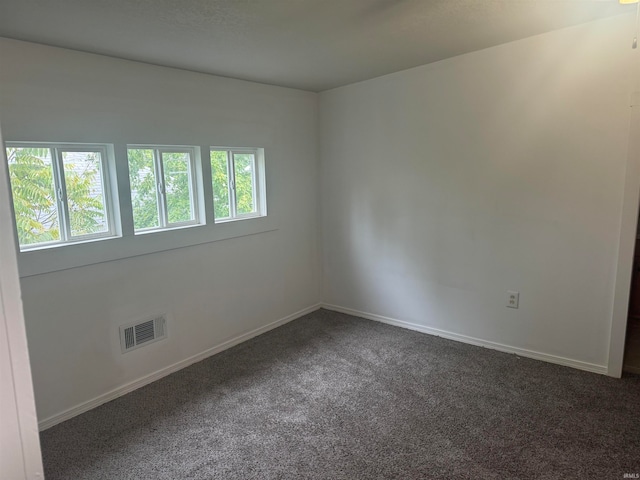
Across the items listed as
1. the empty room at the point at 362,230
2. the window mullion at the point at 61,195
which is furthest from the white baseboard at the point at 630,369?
the window mullion at the point at 61,195

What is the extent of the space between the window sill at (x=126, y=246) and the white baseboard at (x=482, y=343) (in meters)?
1.35

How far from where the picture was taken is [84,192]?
261cm

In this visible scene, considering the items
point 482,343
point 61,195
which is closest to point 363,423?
point 482,343

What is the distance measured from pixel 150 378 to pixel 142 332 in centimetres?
36

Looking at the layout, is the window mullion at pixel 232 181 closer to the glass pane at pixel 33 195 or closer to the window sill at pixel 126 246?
the window sill at pixel 126 246

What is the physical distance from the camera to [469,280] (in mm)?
3287

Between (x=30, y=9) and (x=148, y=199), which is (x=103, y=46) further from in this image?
(x=148, y=199)

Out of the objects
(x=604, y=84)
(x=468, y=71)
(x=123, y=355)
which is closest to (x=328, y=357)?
(x=123, y=355)

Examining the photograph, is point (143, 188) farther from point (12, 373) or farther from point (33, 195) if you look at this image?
point (12, 373)

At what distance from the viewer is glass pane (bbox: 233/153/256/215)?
3580 mm

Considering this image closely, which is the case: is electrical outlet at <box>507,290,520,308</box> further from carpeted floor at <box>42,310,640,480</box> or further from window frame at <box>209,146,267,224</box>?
window frame at <box>209,146,267,224</box>

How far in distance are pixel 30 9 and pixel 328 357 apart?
281 cm

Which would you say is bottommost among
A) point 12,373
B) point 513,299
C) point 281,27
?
point 513,299

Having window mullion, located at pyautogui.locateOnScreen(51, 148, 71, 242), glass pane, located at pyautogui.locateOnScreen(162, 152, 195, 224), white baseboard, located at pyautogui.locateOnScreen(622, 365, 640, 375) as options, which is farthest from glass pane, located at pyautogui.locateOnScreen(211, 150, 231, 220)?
white baseboard, located at pyautogui.locateOnScreen(622, 365, 640, 375)
